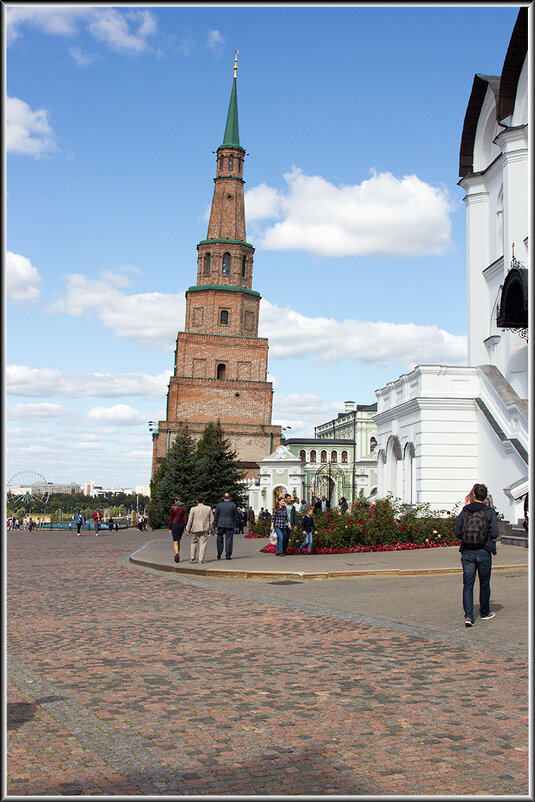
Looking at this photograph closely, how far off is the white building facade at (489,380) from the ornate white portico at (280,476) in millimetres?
23857

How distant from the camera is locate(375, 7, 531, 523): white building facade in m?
24.8

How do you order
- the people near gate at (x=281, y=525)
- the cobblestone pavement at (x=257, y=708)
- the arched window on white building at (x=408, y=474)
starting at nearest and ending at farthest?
the cobblestone pavement at (x=257, y=708) → the people near gate at (x=281, y=525) → the arched window on white building at (x=408, y=474)

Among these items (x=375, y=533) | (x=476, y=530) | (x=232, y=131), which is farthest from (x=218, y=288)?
(x=476, y=530)

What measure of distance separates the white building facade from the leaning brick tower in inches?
1764

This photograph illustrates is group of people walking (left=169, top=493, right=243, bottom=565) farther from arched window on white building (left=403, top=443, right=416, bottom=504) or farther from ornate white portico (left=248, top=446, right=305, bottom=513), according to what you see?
ornate white portico (left=248, top=446, right=305, bottom=513)

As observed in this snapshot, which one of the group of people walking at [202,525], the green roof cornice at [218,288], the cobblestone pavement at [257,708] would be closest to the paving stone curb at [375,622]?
the cobblestone pavement at [257,708]

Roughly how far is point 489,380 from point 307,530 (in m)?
9.32

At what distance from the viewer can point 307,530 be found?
21469 mm

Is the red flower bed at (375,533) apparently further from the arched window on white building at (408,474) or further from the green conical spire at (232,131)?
the green conical spire at (232,131)

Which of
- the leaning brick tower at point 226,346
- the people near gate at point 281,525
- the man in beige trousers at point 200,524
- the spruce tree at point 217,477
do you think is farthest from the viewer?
the leaning brick tower at point 226,346

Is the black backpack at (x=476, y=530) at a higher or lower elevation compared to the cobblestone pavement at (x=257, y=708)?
higher

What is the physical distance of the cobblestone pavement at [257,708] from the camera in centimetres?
493

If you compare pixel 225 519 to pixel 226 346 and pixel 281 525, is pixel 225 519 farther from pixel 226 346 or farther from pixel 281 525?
pixel 226 346

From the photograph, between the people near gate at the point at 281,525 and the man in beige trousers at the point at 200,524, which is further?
the people near gate at the point at 281,525
